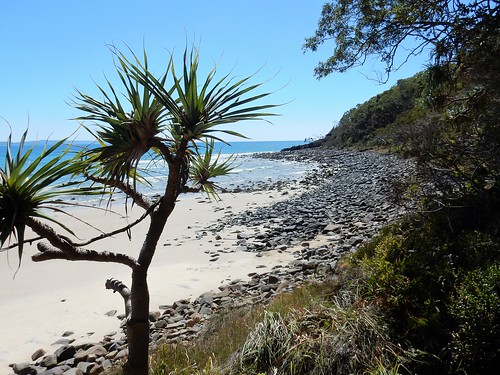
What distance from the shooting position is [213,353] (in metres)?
4.16

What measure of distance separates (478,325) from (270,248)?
8218 millimetres

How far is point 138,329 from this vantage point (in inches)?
127

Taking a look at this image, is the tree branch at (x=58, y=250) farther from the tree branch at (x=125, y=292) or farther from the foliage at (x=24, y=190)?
the tree branch at (x=125, y=292)

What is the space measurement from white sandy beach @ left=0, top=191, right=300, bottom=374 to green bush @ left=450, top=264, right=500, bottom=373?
17.9 ft

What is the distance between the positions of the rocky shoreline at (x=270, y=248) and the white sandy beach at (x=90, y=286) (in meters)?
0.31

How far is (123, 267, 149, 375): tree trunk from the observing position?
323 centimetres

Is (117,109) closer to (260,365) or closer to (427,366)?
(260,365)

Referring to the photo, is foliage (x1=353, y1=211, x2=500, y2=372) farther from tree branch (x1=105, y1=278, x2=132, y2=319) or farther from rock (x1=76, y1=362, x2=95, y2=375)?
rock (x1=76, y1=362, x2=95, y2=375)

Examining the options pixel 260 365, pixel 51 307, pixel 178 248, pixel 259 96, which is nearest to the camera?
pixel 259 96

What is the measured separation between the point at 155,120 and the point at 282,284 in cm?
513

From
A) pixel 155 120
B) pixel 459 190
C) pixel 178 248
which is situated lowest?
pixel 178 248

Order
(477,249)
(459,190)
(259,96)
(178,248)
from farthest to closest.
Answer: (178,248) → (459,190) → (477,249) → (259,96)

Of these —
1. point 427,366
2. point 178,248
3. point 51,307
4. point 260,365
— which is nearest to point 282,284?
point 260,365

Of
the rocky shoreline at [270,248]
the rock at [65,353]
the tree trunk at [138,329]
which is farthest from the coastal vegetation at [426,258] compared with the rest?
the rock at [65,353]
